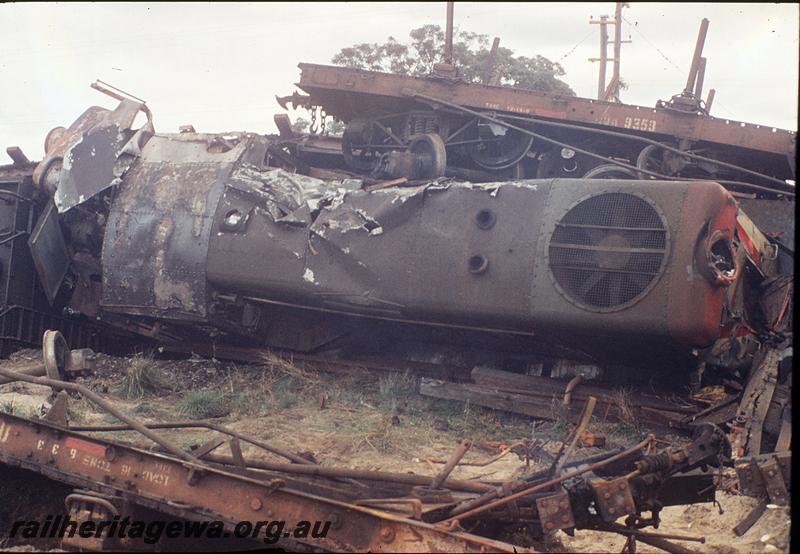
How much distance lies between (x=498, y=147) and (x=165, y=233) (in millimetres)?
5008

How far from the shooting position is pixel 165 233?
755 centimetres

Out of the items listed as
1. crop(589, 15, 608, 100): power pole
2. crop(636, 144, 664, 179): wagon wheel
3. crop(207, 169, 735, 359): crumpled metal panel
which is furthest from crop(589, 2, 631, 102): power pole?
crop(207, 169, 735, 359): crumpled metal panel

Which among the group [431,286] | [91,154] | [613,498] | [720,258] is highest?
[91,154]

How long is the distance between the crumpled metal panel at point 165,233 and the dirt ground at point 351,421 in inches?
27.8

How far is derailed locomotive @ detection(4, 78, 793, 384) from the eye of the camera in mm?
5930

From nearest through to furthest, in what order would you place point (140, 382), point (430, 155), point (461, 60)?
1. point (140, 382)
2. point (430, 155)
3. point (461, 60)

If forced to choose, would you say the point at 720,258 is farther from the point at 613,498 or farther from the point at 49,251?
the point at 49,251

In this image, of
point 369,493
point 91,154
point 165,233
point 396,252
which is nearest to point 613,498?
point 369,493

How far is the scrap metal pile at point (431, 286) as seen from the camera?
11.9 ft

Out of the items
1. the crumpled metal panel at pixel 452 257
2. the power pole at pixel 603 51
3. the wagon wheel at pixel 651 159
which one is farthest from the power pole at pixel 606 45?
the crumpled metal panel at pixel 452 257

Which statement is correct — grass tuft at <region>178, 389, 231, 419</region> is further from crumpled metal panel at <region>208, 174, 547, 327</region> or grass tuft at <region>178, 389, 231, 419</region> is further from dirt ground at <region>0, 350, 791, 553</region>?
crumpled metal panel at <region>208, 174, 547, 327</region>

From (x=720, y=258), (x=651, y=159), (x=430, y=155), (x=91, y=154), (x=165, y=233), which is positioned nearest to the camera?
(x=720, y=258)

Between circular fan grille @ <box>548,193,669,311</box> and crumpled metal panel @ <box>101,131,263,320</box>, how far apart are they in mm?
3438

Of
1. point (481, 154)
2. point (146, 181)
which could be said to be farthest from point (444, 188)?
point (481, 154)
